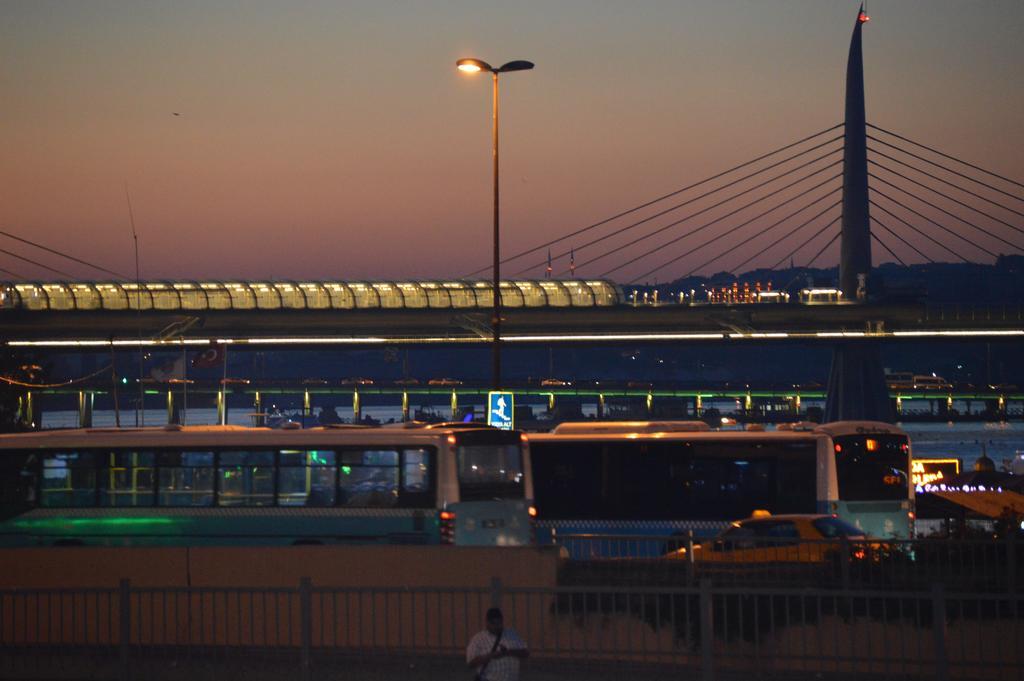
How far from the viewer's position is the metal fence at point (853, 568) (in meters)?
13.2

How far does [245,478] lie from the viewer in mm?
19109

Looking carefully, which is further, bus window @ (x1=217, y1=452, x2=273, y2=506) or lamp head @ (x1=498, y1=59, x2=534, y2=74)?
lamp head @ (x1=498, y1=59, x2=534, y2=74)

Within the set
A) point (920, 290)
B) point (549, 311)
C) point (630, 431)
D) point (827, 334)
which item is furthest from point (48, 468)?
point (920, 290)

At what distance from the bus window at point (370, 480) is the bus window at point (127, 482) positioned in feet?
9.44

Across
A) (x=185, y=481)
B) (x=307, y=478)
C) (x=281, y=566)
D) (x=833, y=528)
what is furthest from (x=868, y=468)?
(x=281, y=566)

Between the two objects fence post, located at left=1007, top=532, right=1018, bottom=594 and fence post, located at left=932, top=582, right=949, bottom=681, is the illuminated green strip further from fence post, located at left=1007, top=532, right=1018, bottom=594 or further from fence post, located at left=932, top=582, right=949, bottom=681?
fence post, located at left=932, top=582, right=949, bottom=681

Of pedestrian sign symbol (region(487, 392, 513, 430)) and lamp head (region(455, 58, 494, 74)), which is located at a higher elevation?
lamp head (region(455, 58, 494, 74))

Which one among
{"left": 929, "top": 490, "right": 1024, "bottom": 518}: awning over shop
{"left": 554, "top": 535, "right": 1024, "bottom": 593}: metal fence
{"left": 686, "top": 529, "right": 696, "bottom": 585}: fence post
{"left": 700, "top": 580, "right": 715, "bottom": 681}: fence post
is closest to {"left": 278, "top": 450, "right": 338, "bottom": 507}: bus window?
{"left": 554, "top": 535, "right": 1024, "bottom": 593}: metal fence

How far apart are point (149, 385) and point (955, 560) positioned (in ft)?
230

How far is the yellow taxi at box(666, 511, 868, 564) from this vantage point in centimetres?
1402

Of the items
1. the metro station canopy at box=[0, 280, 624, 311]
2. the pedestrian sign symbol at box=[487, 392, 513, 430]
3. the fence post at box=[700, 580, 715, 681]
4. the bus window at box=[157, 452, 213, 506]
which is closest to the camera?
the fence post at box=[700, 580, 715, 681]

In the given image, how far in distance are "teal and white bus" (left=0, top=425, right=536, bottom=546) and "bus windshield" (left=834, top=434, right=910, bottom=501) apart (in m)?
6.36

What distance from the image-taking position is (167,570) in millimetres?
13781

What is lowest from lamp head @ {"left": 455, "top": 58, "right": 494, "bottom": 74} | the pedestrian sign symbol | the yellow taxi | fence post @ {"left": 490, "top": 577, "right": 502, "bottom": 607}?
the yellow taxi
